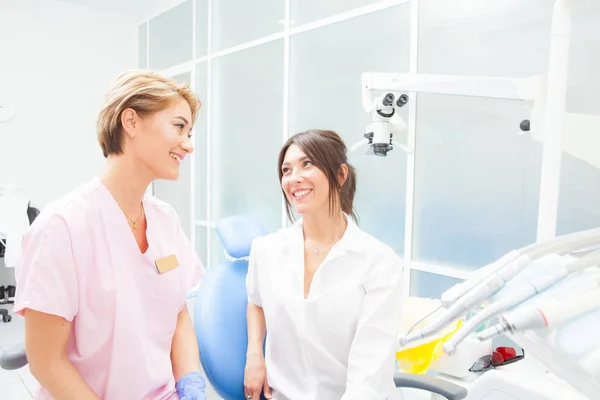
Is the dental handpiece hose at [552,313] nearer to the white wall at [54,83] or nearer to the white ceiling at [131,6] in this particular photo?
the white ceiling at [131,6]

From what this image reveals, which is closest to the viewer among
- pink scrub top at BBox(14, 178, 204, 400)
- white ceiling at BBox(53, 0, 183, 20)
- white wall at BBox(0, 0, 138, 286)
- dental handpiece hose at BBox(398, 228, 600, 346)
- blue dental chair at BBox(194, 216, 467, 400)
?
dental handpiece hose at BBox(398, 228, 600, 346)

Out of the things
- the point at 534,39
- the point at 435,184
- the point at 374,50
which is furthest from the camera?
the point at 374,50

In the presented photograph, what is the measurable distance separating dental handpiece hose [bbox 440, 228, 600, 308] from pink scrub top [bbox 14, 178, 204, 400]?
703 millimetres

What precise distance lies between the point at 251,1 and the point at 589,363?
126 inches

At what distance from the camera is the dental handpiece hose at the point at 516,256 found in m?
0.53

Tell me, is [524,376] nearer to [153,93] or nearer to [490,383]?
Answer: [490,383]

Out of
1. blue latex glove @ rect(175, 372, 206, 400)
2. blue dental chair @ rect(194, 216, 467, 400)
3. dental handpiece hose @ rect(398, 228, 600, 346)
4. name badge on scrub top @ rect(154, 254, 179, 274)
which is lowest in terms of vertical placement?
blue latex glove @ rect(175, 372, 206, 400)

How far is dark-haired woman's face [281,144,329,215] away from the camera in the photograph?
1.20m

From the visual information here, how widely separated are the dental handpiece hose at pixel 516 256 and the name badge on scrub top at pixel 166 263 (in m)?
0.70

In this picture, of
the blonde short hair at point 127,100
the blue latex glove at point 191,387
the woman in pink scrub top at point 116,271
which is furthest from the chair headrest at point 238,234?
the blonde short hair at point 127,100

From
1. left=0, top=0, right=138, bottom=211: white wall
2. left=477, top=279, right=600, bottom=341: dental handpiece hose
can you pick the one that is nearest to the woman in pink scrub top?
left=477, top=279, right=600, bottom=341: dental handpiece hose

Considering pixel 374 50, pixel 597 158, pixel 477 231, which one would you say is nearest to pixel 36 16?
pixel 374 50

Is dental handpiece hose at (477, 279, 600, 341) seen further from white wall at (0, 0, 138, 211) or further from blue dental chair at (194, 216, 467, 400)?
white wall at (0, 0, 138, 211)

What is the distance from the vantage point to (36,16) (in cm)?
414
